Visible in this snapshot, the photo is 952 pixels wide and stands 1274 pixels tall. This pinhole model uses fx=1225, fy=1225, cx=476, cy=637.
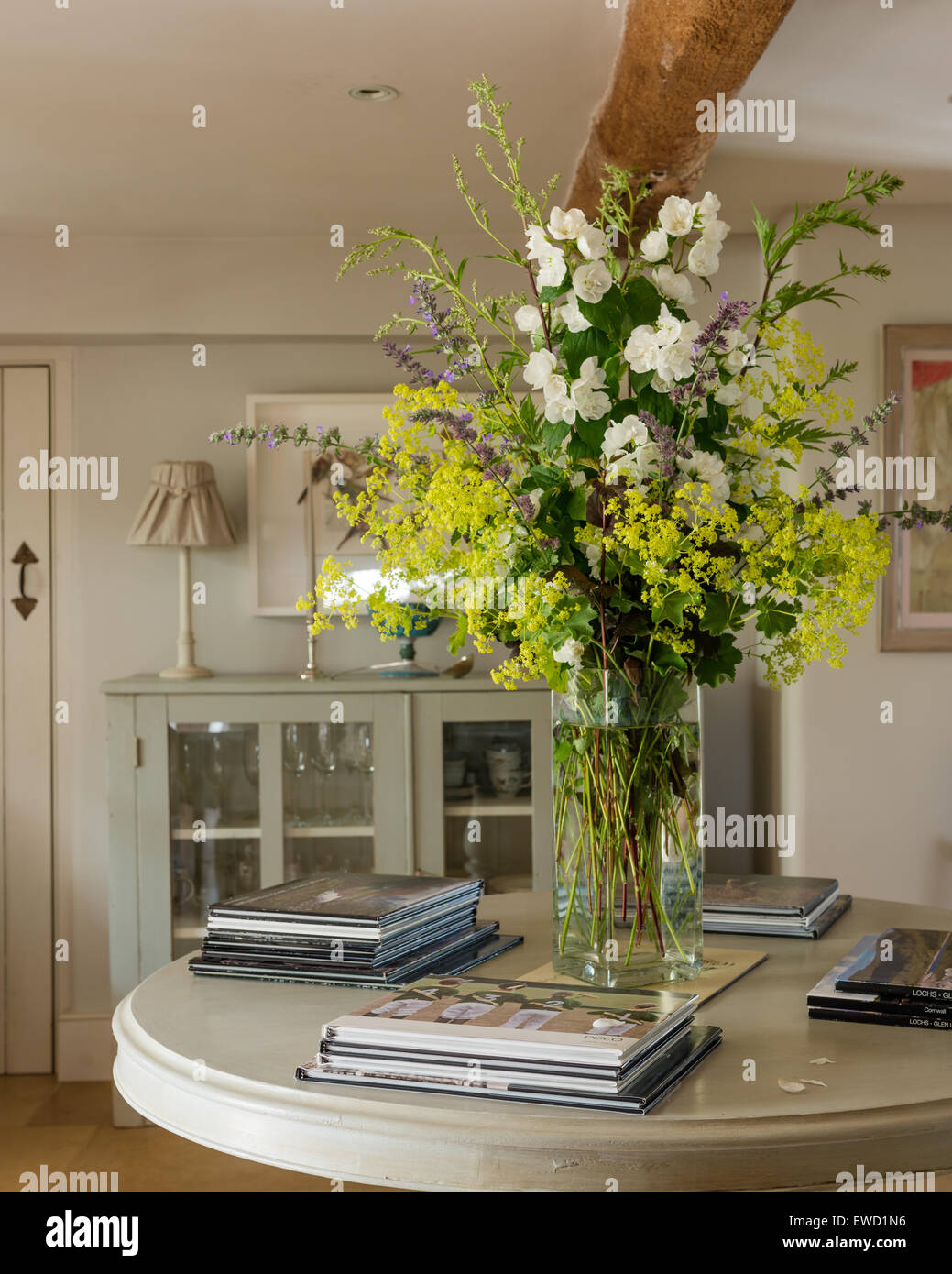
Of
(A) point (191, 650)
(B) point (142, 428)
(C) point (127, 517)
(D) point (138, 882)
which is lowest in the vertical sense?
(D) point (138, 882)

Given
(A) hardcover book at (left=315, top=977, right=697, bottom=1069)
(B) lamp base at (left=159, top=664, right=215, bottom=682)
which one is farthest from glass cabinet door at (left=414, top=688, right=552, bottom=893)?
(A) hardcover book at (left=315, top=977, right=697, bottom=1069)

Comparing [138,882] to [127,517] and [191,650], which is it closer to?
[191,650]

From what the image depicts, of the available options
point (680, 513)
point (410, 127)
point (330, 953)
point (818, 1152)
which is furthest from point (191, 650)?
point (818, 1152)

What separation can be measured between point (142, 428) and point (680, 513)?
2745mm

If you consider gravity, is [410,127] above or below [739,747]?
above

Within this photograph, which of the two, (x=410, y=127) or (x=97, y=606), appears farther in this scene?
(x=97, y=606)

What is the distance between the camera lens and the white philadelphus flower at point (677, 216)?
1222mm

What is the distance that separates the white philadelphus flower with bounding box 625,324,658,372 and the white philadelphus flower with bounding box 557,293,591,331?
0.06m

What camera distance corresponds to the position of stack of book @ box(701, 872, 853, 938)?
1528 millimetres

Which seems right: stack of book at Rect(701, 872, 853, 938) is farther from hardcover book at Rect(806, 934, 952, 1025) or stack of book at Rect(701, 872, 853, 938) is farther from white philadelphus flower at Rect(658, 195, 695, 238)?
white philadelphus flower at Rect(658, 195, 695, 238)

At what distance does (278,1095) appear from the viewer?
987 millimetres

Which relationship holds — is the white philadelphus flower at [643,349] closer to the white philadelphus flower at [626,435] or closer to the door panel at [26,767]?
the white philadelphus flower at [626,435]

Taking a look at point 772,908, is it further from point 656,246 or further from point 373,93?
point 373,93
